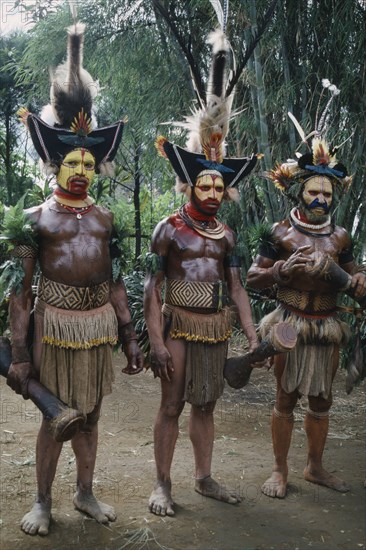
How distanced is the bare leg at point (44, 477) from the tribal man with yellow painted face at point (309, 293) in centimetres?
125

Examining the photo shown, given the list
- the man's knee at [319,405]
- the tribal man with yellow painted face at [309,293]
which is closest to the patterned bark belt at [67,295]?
the tribal man with yellow painted face at [309,293]

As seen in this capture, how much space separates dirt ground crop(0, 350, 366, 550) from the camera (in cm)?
317

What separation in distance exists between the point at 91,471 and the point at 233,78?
2310 mm

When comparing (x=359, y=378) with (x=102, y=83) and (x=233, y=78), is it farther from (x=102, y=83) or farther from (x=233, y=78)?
(x=102, y=83)

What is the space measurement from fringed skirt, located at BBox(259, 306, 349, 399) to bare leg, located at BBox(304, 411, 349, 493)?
19cm

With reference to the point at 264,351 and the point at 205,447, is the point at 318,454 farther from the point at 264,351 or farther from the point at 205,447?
the point at 264,351

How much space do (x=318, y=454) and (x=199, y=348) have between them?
105 cm

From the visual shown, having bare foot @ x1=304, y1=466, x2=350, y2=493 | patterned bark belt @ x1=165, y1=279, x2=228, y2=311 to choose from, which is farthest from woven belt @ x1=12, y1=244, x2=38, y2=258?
bare foot @ x1=304, y1=466, x2=350, y2=493

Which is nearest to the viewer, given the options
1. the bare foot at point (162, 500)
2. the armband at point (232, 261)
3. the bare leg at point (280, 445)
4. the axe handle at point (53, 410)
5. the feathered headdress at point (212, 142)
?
the axe handle at point (53, 410)

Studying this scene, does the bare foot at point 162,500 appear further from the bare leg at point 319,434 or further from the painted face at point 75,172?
the painted face at point 75,172

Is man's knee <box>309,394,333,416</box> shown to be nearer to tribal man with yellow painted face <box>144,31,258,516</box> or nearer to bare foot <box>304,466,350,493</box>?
bare foot <box>304,466,350,493</box>

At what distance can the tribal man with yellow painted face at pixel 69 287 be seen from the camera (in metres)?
3.17

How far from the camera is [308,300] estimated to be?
145 inches

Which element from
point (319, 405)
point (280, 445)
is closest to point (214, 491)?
→ point (280, 445)
